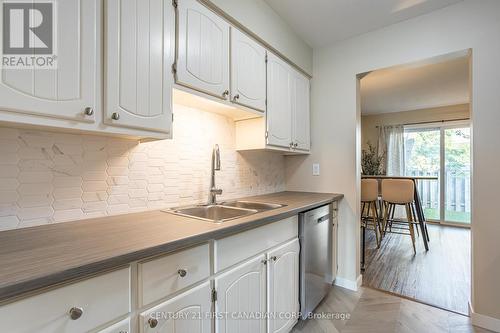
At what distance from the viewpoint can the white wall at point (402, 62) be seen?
5.77ft

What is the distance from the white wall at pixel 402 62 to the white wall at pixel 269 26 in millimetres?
311

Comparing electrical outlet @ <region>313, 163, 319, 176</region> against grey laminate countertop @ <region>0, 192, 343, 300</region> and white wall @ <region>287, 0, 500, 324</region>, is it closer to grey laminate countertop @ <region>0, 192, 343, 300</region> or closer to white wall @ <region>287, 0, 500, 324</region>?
white wall @ <region>287, 0, 500, 324</region>

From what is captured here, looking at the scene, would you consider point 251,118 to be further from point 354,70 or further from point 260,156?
point 354,70

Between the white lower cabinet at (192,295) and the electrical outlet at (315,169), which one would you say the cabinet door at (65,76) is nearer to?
the white lower cabinet at (192,295)

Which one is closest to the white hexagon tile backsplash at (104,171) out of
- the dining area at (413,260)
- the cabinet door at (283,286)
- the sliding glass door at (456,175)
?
the cabinet door at (283,286)

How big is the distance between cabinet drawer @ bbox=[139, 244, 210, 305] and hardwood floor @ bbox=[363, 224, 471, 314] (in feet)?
7.00

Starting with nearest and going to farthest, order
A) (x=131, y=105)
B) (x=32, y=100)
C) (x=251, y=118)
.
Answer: (x=32, y=100)
(x=131, y=105)
(x=251, y=118)

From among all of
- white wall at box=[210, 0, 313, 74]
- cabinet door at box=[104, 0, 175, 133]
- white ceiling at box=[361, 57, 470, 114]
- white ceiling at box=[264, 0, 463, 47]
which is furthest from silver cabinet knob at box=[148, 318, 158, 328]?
white ceiling at box=[361, 57, 470, 114]

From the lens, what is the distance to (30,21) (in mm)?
834

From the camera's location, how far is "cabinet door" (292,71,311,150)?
231 cm

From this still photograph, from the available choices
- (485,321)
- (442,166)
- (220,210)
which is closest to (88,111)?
(220,210)

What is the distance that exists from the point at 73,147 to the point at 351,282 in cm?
250

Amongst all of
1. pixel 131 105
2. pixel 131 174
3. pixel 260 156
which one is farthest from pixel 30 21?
pixel 260 156

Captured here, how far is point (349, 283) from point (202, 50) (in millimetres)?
2390
